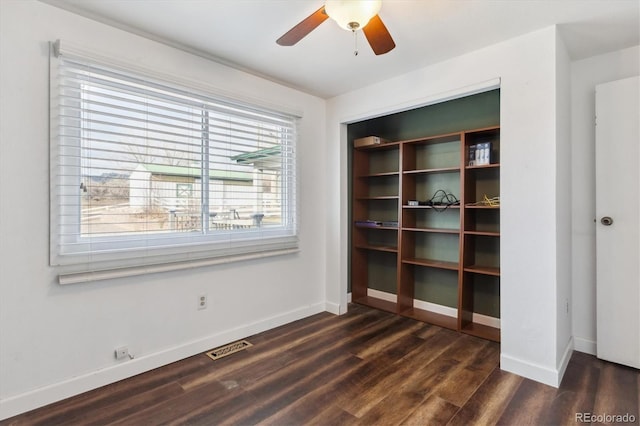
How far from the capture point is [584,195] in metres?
2.64

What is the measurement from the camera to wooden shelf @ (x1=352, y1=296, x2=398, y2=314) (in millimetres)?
3660

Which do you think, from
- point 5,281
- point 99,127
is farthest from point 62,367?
point 99,127

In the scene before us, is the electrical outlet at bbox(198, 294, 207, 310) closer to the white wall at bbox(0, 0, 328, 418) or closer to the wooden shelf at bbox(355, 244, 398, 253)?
the white wall at bbox(0, 0, 328, 418)

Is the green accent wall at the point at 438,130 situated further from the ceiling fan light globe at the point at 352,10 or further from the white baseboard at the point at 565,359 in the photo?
the ceiling fan light globe at the point at 352,10

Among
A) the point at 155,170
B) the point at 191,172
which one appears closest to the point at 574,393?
the point at 191,172

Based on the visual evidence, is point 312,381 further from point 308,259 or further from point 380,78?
point 380,78

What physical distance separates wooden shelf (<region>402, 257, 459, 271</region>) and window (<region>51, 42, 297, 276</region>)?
1365 mm

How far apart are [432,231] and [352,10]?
2304 mm

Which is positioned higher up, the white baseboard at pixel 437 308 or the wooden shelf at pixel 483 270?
the wooden shelf at pixel 483 270

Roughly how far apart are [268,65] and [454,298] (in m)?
2.90

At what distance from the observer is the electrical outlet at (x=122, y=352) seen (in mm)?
2166

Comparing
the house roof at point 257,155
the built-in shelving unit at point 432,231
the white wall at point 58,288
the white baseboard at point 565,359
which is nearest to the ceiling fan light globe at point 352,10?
the white wall at point 58,288

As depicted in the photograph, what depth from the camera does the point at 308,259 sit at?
348 cm

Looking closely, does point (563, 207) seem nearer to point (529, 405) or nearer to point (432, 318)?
point (529, 405)
